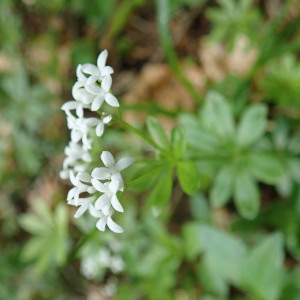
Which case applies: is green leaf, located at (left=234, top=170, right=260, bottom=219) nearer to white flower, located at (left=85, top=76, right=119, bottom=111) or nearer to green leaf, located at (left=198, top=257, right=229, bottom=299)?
green leaf, located at (left=198, top=257, right=229, bottom=299)

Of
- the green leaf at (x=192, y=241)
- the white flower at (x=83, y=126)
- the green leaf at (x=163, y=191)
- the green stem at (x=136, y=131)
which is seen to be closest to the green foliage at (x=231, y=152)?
the green leaf at (x=163, y=191)

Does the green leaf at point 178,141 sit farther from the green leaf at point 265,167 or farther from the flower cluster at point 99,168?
the green leaf at point 265,167

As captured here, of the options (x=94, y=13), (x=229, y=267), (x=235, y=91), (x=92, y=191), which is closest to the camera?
(x=92, y=191)

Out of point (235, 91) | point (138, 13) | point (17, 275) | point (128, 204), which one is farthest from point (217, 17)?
point (17, 275)

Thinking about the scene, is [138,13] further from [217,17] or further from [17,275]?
[17,275]

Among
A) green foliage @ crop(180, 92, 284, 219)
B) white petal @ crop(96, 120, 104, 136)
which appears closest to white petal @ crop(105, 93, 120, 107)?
white petal @ crop(96, 120, 104, 136)
